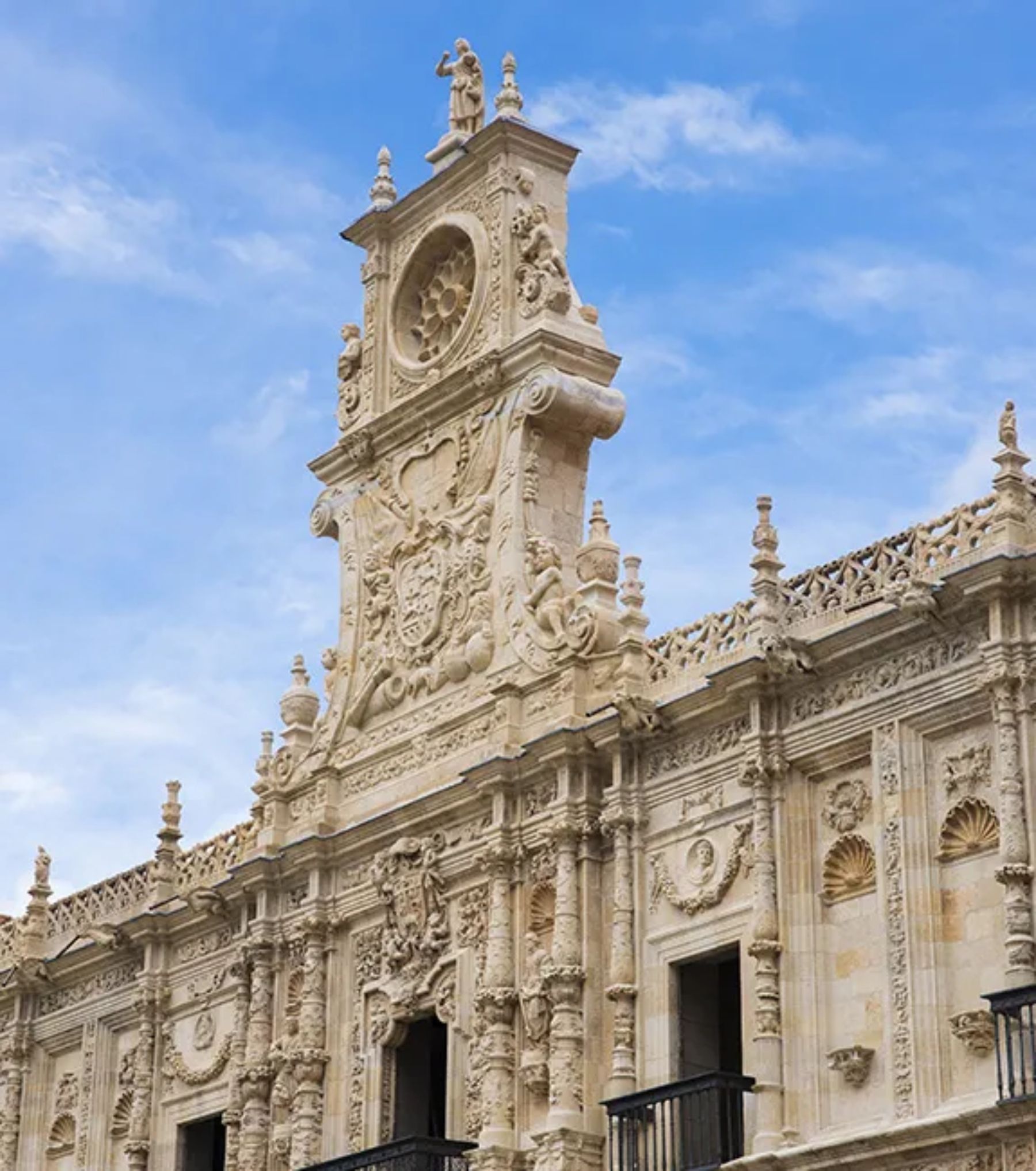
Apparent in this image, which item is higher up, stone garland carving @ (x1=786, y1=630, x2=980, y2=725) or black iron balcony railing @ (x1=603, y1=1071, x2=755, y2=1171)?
stone garland carving @ (x1=786, y1=630, x2=980, y2=725)

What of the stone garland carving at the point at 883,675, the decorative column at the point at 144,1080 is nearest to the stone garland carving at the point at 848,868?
the stone garland carving at the point at 883,675

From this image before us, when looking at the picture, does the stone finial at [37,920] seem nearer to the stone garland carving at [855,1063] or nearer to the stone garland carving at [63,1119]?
the stone garland carving at [63,1119]

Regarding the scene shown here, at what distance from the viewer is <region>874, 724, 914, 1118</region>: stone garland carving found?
841 inches

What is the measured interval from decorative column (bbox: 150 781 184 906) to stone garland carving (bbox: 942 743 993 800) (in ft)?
34.9

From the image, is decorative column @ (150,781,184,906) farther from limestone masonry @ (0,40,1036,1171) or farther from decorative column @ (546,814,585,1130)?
decorative column @ (546,814,585,1130)

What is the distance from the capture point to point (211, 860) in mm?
29719

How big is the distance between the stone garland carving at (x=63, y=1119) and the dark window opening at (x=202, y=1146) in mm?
1944

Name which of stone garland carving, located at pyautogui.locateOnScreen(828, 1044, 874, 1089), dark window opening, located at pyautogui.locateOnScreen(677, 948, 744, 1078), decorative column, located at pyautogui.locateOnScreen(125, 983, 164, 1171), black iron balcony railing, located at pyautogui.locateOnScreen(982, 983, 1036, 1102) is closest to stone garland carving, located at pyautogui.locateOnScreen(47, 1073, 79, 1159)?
decorative column, located at pyautogui.locateOnScreen(125, 983, 164, 1171)

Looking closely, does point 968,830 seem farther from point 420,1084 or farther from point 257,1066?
point 257,1066

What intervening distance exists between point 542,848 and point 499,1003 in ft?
4.60

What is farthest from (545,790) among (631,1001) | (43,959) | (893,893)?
(43,959)

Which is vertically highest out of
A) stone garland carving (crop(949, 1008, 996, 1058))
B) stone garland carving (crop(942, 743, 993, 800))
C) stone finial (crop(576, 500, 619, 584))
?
stone finial (crop(576, 500, 619, 584))

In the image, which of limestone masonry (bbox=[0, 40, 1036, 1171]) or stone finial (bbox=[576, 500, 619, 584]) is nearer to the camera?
limestone masonry (bbox=[0, 40, 1036, 1171])

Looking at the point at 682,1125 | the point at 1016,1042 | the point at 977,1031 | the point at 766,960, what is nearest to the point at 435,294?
the point at 766,960
